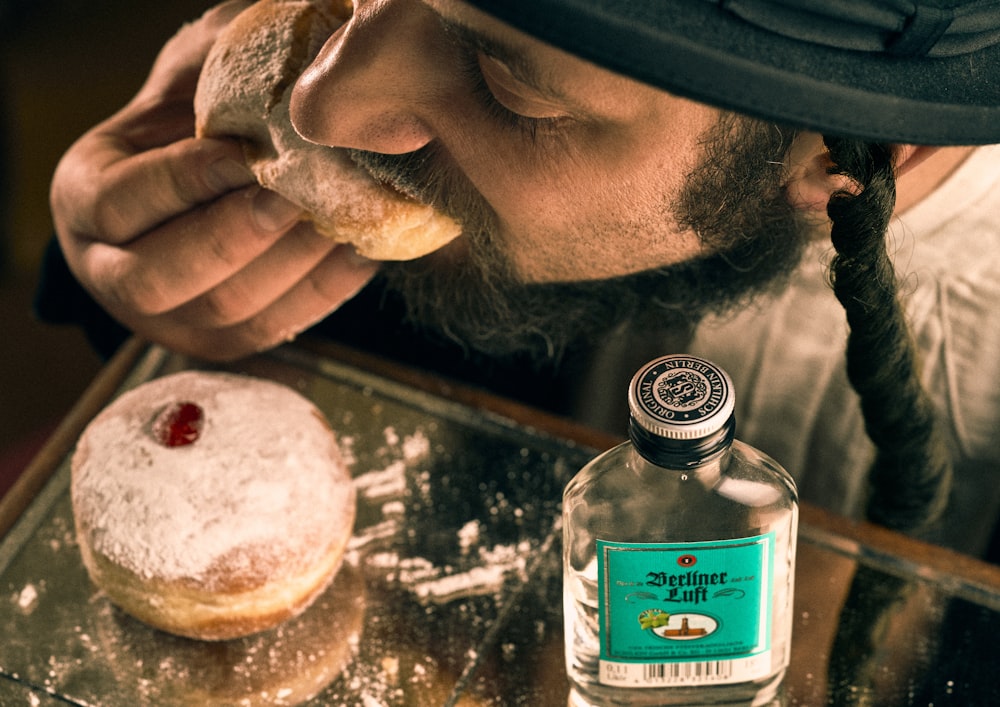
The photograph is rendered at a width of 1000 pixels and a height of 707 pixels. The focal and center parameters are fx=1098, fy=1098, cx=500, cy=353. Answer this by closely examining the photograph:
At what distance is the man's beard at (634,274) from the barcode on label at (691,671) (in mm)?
278

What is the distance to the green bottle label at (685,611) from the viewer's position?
627mm

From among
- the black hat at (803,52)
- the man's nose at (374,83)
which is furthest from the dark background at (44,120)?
the black hat at (803,52)

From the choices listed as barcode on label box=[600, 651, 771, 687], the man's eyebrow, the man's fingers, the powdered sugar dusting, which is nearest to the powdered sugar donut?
the powdered sugar dusting

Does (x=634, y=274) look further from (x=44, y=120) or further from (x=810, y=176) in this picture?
(x=44, y=120)

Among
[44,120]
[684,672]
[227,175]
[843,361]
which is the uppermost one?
[227,175]

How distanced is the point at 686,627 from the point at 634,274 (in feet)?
0.97

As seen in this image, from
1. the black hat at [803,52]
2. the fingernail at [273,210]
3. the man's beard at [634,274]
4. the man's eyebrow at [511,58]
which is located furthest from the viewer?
the fingernail at [273,210]

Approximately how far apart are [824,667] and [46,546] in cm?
56

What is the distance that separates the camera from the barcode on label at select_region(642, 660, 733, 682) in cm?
67

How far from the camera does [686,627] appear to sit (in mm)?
651

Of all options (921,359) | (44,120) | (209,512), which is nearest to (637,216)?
(209,512)

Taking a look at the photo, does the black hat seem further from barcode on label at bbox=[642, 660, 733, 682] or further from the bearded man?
barcode on label at bbox=[642, 660, 733, 682]

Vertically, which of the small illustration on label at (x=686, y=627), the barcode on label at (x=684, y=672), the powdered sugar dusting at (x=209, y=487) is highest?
the powdered sugar dusting at (x=209, y=487)

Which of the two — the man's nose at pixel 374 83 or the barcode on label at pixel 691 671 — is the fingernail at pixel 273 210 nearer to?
the man's nose at pixel 374 83
